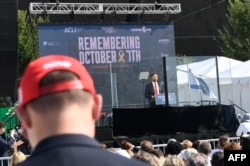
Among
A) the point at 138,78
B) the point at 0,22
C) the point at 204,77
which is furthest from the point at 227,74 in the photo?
the point at 0,22

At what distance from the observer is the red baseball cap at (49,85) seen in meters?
1.77

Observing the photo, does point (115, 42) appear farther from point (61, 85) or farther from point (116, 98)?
point (61, 85)

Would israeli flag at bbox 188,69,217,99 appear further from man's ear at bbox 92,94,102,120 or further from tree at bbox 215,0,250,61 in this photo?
tree at bbox 215,0,250,61

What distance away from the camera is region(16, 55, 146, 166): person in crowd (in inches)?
68.4

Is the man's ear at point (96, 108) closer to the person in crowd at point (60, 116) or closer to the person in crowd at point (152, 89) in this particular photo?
the person in crowd at point (60, 116)

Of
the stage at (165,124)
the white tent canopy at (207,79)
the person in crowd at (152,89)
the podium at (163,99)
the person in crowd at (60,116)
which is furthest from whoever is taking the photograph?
the white tent canopy at (207,79)

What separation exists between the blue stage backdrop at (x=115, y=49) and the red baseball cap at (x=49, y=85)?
1460cm

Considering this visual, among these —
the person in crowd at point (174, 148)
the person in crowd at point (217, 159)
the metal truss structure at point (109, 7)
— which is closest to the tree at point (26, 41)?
the metal truss structure at point (109, 7)

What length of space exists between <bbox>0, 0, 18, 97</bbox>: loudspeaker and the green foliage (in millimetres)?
16744

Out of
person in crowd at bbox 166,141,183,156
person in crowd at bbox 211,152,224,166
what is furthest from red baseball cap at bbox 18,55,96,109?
person in crowd at bbox 166,141,183,156

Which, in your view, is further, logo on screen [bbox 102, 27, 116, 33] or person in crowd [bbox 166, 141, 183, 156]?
logo on screen [bbox 102, 27, 116, 33]

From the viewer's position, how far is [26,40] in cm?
3425

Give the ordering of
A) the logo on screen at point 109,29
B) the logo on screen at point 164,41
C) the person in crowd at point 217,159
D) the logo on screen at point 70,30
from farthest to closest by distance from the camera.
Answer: the logo on screen at point 164,41 → the logo on screen at point 109,29 → the logo on screen at point 70,30 → the person in crowd at point 217,159

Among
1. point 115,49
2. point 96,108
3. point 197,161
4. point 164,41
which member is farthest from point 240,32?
point 96,108
